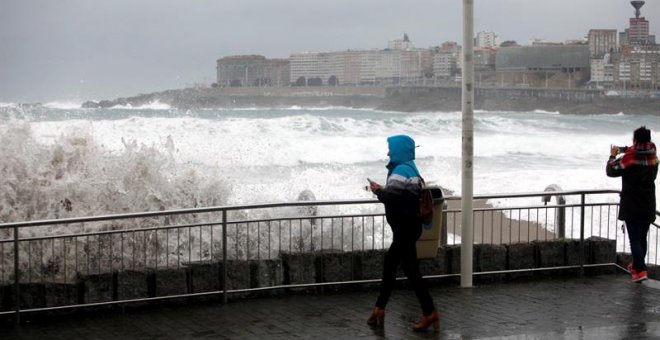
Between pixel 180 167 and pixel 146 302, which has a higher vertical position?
pixel 180 167

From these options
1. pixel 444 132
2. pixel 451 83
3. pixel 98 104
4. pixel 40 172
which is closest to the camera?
pixel 40 172

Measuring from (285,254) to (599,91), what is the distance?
106005 millimetres

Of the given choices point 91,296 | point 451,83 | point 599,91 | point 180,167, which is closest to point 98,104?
point 451,83

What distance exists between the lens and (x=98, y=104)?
85.4 metres

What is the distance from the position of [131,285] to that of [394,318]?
2730 mm

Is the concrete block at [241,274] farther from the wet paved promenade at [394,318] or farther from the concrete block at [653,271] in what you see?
the concrete block at [653,271]

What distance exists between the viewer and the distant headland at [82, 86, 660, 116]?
10731 centimetres

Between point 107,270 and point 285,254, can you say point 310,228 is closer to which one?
point 285,254

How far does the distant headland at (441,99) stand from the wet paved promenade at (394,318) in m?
91.6

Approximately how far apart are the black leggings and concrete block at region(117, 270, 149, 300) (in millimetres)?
2537

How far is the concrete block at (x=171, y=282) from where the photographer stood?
10359 millimetres

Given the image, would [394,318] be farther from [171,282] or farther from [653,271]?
[653,271]

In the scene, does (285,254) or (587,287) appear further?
(587,287)

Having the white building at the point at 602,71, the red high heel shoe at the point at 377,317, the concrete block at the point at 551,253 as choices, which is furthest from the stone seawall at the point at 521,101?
the red high heel shoe at the point at 377,317
